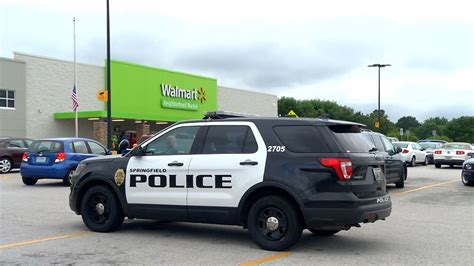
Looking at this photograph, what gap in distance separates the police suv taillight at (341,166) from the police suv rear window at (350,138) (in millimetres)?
230

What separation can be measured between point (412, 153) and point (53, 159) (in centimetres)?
2069

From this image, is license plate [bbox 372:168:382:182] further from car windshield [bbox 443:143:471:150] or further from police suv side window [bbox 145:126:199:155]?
car windshield [bbox 443:143:471:150]

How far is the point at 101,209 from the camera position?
8828 mm

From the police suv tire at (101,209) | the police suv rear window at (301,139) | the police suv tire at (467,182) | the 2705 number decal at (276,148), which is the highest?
the police suv rear window at (301,139)

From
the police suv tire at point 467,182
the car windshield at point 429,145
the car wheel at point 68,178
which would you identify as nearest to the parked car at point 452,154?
the car windshield at point 429,145

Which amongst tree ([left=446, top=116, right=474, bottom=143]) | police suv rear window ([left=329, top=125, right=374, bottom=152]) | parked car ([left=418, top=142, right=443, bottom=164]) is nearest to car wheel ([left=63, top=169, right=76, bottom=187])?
police suv rear window ([left=329, top=125, right=374, bottom=152])

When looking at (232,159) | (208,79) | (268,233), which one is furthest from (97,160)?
(208,79)

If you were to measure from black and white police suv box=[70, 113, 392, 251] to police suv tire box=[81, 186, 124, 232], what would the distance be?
0.02 metres

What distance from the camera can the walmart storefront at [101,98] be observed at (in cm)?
3341

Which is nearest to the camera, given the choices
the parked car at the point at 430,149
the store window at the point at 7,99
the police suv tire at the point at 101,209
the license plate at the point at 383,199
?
the license plate at the point at 383,199

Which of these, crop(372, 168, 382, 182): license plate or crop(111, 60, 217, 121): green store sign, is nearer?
crop(372, 168, 382, 182): license plate

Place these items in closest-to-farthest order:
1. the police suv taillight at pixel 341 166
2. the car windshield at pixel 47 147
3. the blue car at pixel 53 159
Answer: the police suv taillight at pixel 341 166
the blue car at pixel 53 159
the car windshield at pixel 47 147

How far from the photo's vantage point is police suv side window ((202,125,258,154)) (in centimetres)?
772

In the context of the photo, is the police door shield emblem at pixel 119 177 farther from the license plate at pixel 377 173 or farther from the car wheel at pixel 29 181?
the car wheel at pixel 29 181
